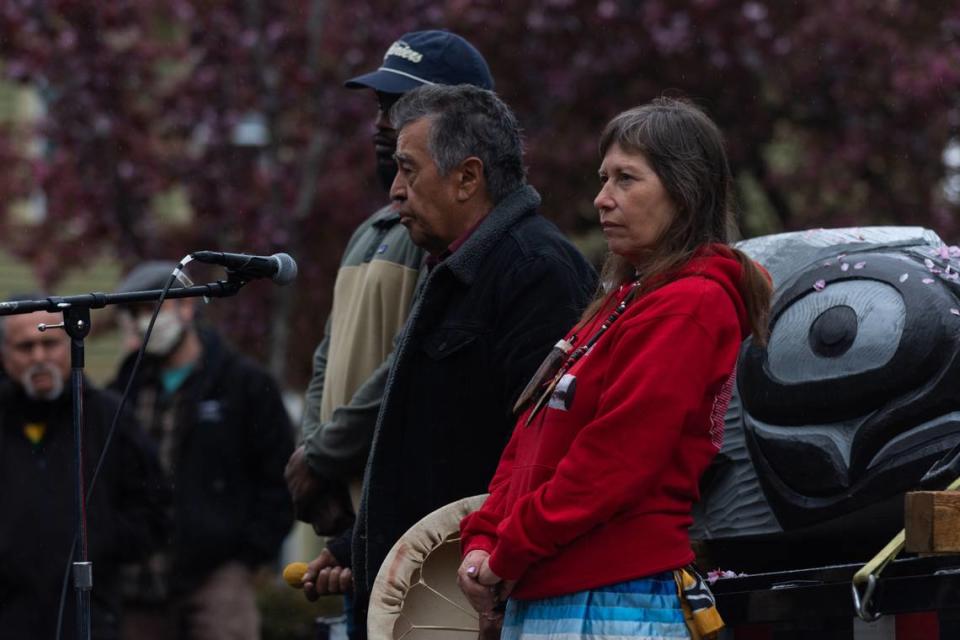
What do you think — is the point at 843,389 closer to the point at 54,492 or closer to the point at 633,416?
the point at 633,416

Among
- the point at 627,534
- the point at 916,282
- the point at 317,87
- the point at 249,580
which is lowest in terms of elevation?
the point at 249,580

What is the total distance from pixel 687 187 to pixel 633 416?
0.51 m

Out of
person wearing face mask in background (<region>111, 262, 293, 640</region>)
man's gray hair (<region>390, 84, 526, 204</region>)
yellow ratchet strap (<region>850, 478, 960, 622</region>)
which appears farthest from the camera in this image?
person wearing face mask in background (<region>111, 262, 293, 640</region>)

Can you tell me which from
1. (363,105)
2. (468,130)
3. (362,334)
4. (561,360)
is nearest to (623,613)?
(561,360)

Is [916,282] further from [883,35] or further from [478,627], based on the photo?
[883,35]

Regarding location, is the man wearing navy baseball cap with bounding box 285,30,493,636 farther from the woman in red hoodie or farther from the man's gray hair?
the woman in red hoodie

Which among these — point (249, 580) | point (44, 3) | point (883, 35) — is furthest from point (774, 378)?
point (44, 3)

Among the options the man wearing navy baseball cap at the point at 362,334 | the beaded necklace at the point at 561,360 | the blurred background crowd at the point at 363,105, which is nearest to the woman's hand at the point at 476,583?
the beaded necklace at the point at 561,360

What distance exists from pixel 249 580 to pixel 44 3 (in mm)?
5765

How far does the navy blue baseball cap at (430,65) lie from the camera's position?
16.8 ft

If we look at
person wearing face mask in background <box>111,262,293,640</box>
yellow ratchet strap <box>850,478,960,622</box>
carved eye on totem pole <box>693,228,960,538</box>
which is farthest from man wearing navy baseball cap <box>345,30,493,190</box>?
person wearing face mask in background <box>111,262,293,640</box>

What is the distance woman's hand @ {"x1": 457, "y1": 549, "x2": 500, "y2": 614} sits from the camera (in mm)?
3613

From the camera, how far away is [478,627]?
13.5 ft

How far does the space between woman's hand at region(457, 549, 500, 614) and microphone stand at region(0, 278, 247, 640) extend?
31.2 inches
